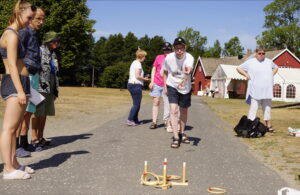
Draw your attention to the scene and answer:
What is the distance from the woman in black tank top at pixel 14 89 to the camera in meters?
4.15

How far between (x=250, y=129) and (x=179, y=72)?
2564 mm

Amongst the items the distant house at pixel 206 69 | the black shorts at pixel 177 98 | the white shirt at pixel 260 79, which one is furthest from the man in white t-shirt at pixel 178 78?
the distant house at pixel 206 69

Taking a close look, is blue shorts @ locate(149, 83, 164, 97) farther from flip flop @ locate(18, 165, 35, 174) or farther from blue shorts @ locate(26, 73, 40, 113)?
flip flop @ locate(18, 165, 35, 174)

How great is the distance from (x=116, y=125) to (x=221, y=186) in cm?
568

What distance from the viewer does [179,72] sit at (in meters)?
6.82

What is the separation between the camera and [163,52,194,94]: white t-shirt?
6.80m

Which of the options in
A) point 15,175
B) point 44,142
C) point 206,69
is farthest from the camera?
point 206,69

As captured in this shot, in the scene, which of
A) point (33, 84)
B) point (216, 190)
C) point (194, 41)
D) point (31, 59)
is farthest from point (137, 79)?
point (194, 41)

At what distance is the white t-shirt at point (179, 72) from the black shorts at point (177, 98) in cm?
8

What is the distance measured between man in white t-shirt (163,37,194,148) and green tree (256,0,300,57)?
58.2 metres

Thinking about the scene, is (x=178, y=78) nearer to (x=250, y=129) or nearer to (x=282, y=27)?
(x=250, y=129)

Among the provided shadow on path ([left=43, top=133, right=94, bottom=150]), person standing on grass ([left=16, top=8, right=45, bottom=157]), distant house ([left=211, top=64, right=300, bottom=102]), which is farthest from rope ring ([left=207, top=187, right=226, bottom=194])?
distant house ([left=211, top=64, right=300, bottom=102])

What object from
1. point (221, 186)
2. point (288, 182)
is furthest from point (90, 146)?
point (288, 182)

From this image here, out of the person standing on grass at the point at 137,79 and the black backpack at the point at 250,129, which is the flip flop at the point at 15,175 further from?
the black backpack at the point at 250,129
